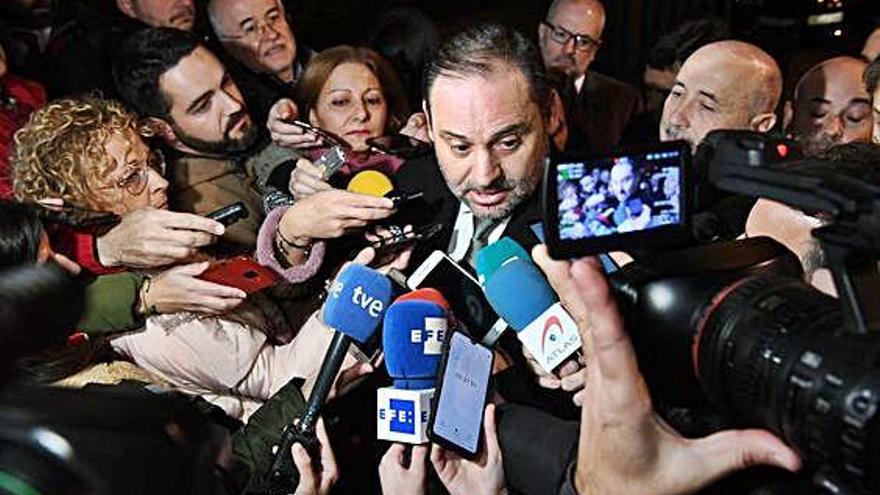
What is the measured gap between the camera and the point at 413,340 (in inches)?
50.8

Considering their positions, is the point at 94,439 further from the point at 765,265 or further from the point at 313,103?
the point at 313,103

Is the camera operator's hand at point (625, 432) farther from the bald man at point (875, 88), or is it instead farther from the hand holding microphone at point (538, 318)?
the bald man at point (875, 88)

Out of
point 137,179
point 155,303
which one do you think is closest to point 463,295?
point 155,303

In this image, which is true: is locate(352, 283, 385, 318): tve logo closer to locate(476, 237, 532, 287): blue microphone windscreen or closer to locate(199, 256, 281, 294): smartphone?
locate(476, 237, 532, 287): blue microphone windscreen

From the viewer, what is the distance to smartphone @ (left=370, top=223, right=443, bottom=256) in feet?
5.27

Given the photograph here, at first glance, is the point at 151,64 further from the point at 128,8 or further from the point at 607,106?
the point at 607,106

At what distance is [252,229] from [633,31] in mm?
2417

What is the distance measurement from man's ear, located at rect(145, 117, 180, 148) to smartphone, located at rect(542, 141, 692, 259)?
1.27 meters

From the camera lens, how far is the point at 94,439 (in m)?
0.61

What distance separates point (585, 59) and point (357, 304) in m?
1.65

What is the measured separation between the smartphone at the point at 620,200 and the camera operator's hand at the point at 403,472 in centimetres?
41

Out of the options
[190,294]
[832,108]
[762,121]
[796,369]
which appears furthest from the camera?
[832,108]

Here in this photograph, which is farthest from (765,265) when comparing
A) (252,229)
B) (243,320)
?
(252,229)

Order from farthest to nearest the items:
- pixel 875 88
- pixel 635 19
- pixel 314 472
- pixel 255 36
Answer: pixel 635 19 → pixel 255 36 → pixel 875 88 → pixel 314 472
